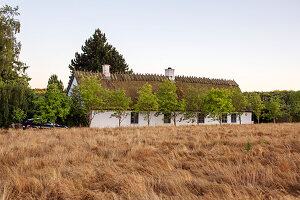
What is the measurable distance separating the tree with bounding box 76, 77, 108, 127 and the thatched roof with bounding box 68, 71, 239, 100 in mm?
3667

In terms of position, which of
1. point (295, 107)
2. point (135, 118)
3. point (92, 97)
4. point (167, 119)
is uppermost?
point (92, 97)

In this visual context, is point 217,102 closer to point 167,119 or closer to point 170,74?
point 167,119

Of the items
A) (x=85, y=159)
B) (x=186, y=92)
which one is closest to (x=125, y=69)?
(x=186, y=92)

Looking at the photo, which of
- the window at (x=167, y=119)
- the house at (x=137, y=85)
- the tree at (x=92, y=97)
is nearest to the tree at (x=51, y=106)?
the tree at (x=92, y=97)

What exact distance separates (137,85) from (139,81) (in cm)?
107

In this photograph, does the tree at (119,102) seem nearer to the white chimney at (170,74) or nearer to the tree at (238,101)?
the white chimney at (170,74)

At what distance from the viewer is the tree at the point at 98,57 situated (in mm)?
43688

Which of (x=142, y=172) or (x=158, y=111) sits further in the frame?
(x=158, y=111)

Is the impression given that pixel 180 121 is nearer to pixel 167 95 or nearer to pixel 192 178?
pixel 167 95

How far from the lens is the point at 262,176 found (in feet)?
15.6

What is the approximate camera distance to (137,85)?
3042 centimetres

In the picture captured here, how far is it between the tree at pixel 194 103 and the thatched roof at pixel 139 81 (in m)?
2.69

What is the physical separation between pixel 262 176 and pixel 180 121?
24463 millimetres

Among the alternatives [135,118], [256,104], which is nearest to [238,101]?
[256,104]
